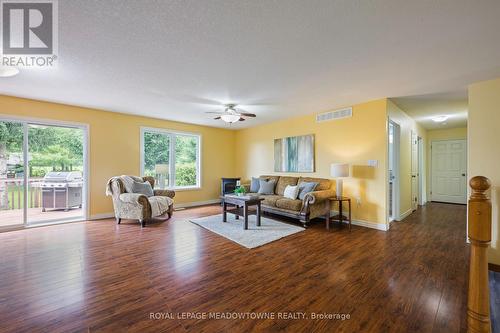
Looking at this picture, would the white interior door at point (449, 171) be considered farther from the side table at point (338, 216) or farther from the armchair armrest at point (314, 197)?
the armchair armrest at point (314, 197)

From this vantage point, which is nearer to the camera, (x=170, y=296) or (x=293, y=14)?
(x=293, y=14)

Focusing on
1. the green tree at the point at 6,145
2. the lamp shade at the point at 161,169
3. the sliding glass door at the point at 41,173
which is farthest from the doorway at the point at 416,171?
the green tree at the point at 6,145

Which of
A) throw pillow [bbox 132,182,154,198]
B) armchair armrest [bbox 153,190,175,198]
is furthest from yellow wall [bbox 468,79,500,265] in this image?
throw pillow [bbox 132,182,154,198]

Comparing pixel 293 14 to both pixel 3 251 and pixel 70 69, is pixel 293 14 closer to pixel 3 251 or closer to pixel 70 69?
pixel 70 69

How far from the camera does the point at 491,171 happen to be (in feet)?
9.58

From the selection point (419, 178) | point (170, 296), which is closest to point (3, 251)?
point (170, 296)

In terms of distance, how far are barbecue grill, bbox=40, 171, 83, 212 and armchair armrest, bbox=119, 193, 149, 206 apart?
60.2 inches

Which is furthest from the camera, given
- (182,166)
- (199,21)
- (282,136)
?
(182,166)

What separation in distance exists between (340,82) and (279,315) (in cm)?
311

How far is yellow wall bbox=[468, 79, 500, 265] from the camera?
2.82m

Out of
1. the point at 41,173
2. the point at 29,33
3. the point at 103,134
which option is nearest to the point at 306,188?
the point at 29,33

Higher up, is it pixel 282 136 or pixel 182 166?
pixel 282 136

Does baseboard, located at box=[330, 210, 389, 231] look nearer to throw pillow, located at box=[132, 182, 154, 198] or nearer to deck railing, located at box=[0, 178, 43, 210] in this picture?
throw pillow, located at box=[132, 182, 154, 198]

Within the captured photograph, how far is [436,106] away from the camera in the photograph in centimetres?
439
